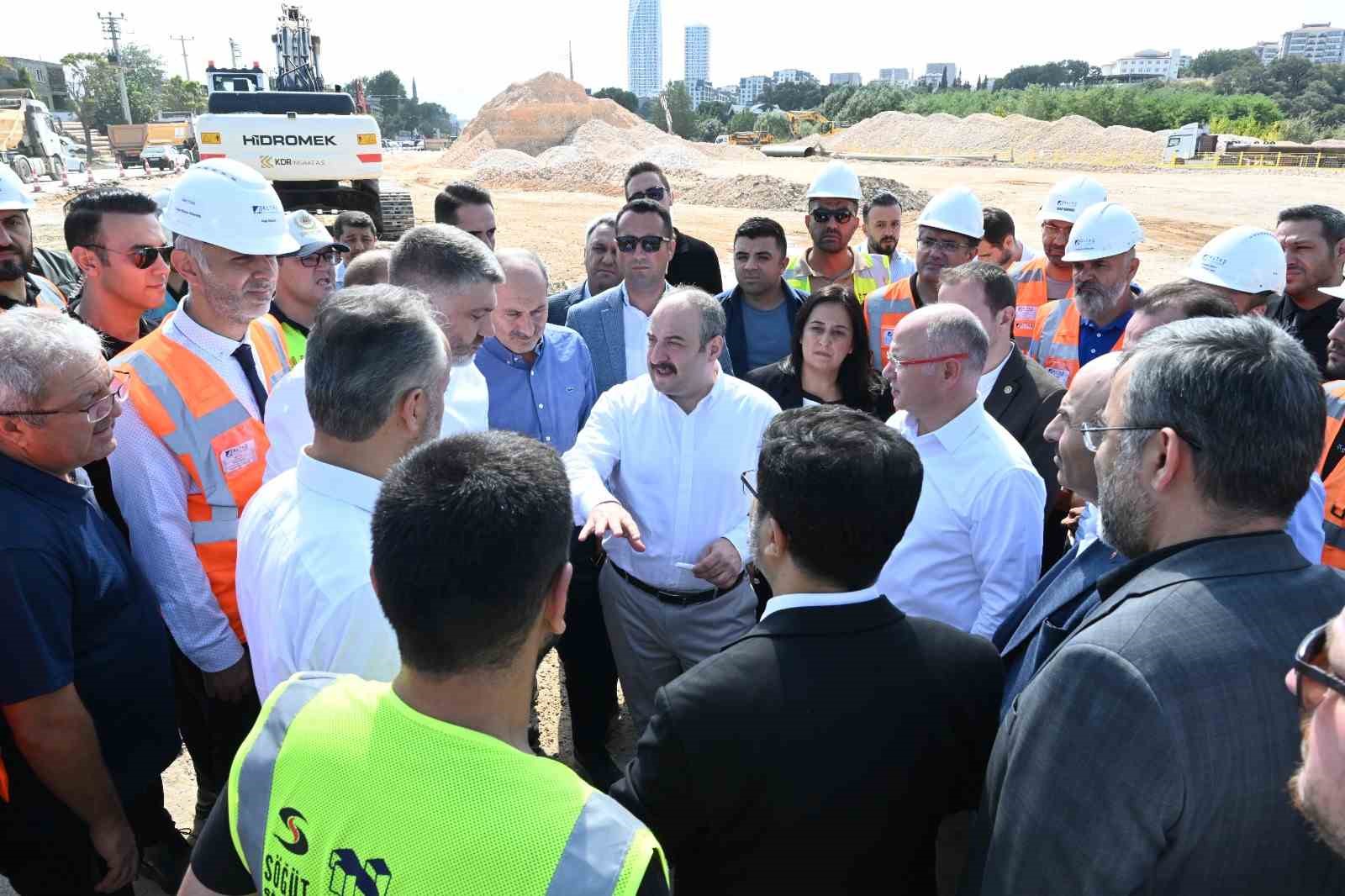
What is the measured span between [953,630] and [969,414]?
1.26 m

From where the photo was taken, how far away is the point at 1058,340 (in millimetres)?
5148

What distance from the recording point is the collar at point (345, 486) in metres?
2.00

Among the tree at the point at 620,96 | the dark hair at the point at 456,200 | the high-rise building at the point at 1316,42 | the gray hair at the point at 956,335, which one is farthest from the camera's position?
the high-rise building at the point at 1316,42

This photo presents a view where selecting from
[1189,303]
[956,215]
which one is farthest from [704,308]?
[956,215]

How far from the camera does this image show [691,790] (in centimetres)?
170

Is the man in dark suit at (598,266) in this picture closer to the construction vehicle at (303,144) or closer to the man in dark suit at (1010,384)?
the man in dark suit at (1010,384)

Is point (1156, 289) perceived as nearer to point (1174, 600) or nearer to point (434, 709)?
point (1174, 600)

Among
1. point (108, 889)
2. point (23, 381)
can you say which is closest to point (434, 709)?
point (23, 381)

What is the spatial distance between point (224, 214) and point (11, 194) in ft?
8.71

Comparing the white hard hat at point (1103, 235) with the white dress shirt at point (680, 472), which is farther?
the white hard hat at point (1103, 235)

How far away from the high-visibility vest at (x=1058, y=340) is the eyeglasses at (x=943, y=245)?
2.10ft

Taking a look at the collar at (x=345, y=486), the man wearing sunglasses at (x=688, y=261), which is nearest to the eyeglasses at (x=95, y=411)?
the collar at (x=345, y=486)

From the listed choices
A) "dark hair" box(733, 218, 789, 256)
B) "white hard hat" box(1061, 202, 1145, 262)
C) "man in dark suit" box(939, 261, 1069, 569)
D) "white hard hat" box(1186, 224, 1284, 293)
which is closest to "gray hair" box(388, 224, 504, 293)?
"man in dark suit" box(939, 261, 1069, 569)

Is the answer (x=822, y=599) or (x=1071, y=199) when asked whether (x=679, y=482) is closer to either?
(x=822, y=599)
